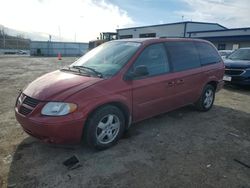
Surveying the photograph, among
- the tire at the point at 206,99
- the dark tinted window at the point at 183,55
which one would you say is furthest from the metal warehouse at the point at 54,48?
the dark tinted window at the point at 183,55

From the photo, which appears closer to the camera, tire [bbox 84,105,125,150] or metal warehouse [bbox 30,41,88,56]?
tire [bbox 84,105,125,150]

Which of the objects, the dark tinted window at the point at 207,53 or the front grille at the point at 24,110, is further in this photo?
the dark tinted window at the point at 207,53

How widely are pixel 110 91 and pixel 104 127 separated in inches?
23.7

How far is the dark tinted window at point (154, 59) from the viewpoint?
4295mm

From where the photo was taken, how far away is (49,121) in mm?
3236

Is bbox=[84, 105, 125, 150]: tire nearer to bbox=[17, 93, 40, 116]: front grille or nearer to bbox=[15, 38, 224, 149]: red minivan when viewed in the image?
bbox=[15, 38, 224, 149]: red minivan

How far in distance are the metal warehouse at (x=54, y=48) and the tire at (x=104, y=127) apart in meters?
44.1

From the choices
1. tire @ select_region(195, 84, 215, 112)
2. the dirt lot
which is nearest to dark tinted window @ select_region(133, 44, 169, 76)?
the dirt lot

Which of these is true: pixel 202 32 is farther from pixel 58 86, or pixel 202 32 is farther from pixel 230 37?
pixel 58 86

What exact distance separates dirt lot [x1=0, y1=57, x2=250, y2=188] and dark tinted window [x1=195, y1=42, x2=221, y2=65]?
62.5 inches

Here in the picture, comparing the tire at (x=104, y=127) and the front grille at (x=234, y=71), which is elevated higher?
the front grille at (x=234, y=71)

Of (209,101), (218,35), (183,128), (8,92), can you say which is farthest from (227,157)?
(218,35)

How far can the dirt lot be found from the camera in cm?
306

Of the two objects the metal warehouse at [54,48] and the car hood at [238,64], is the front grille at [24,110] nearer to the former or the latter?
the car hood at [238,64]
